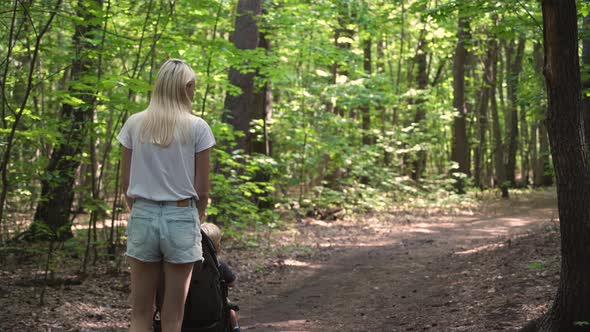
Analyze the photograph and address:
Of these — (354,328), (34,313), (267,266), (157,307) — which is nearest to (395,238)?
(267,266)

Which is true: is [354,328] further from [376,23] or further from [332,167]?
[376,23]

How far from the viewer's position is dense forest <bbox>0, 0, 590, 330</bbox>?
7469mm

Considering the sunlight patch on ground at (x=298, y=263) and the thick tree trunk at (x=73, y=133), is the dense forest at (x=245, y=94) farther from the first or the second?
the sunlight patch on ground at (x=298, y=263)

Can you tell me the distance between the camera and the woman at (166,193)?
10.7 feet

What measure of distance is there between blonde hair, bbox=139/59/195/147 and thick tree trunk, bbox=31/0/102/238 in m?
3.78

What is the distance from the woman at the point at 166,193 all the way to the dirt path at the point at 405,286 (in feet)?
11.3

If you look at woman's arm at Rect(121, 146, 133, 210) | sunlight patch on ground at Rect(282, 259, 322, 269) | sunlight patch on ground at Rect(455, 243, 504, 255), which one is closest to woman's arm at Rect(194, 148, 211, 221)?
woman's arm at Rect(121, 146, 133, 210)

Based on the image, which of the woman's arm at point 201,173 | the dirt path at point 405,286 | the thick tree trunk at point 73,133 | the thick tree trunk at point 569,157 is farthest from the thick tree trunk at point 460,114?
the woman's arm at point 201,173

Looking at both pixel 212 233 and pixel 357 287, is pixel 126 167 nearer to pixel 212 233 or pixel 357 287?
pixel 212 233

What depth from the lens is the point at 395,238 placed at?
13969 mm

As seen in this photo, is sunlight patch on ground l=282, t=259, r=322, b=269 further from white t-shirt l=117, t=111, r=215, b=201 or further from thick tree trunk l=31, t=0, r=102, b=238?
white t-shirt l=117, t=111, r=215, b=201

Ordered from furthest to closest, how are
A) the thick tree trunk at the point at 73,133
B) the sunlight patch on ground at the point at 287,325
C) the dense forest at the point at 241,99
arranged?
the dense forest at the point at 241,99
the thick tree trunk at the point at 73,133
the sunlight patch on ground at the point at 287,325

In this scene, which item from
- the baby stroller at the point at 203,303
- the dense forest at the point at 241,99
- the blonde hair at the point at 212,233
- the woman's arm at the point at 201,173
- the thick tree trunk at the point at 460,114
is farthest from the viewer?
the thick tree trunk at the point at 460,114

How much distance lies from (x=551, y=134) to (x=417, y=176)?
21.6 m
